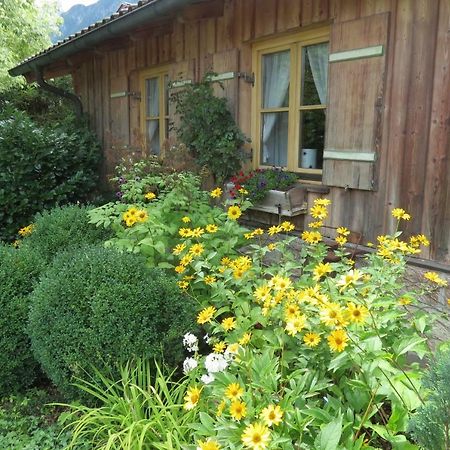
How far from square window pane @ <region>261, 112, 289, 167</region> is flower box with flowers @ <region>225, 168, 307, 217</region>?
0.85ft

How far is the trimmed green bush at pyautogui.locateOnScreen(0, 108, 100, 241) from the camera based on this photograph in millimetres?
6099

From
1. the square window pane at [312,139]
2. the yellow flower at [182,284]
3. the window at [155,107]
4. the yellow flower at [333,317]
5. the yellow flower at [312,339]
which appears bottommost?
the yellow flower at [182,284]

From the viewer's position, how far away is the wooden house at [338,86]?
10.5 ft

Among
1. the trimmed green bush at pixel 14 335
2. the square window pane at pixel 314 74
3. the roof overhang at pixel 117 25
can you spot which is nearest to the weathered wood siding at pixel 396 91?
the square window pane at pixel 314 74

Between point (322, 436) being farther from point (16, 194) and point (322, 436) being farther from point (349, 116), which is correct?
point (16, 194)

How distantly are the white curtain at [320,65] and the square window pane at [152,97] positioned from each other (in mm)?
3009


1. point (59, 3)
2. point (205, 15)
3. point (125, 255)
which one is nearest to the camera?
point (125, 255)

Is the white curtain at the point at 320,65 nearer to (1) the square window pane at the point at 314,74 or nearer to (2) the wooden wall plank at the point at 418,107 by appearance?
(1) the square window pane at the point at 314,74

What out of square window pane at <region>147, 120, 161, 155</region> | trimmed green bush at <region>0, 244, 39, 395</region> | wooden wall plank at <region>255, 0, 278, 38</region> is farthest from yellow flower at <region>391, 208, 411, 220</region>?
square window pane at <region>147, 120, 161, 155</region>

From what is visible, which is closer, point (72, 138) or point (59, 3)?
point (72, 138)

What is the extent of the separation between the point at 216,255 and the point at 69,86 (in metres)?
12.2

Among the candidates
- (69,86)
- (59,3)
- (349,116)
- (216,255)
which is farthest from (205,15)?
(59,3)

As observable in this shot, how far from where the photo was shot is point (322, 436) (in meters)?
1.49

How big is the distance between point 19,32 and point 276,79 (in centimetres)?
1334
